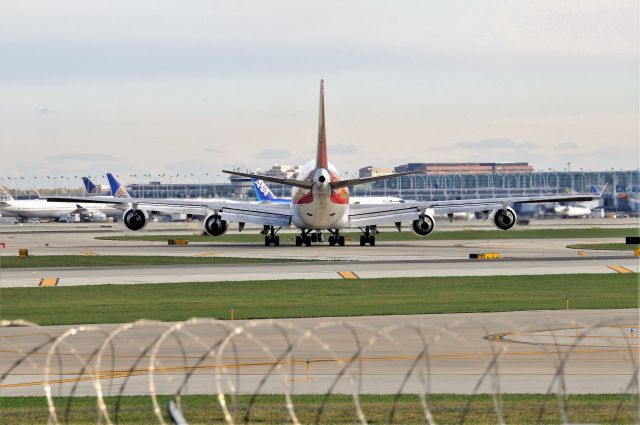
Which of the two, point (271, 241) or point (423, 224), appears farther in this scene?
point (271, 241)

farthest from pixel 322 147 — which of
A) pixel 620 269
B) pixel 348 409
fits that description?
pixel 348 409

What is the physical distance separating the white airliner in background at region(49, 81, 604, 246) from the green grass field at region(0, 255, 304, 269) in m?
6.62

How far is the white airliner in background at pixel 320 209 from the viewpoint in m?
98.9

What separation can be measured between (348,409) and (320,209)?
71895mm

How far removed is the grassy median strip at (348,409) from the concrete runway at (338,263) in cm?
4048

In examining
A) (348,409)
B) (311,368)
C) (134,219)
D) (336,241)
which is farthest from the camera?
(336,241)

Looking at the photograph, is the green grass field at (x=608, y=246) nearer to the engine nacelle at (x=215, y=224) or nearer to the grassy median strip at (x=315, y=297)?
the engine nacelle at (x=215, y=224)

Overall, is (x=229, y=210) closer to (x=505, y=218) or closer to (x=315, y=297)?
(x=505, y=218)

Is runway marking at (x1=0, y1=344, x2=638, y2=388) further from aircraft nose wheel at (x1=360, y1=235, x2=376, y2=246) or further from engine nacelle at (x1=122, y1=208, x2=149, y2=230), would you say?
aircraft nose wheel at (x1=360, y1=235, x2=376, y2=246)

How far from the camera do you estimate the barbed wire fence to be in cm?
2717

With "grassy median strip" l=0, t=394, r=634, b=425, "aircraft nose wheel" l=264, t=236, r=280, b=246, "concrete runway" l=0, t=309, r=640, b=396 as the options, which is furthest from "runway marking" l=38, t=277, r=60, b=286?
"aircraft nose wheel" l=264, t=236, r=280, b=246

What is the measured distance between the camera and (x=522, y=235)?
134375 millimetres

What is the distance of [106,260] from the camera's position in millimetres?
89562

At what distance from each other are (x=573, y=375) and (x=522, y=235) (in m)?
103
